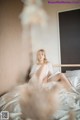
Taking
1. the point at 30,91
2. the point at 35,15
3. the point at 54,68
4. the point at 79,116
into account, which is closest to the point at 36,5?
the point at 35,15

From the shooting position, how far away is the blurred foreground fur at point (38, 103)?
31cm

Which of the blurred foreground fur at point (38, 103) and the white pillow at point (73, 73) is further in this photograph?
the white pillow at point (73, 73)

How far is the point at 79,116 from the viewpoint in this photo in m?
0.62

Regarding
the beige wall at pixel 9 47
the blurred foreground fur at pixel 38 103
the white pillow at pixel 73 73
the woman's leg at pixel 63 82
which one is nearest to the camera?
the blurred foreground fur at pixel 38 103

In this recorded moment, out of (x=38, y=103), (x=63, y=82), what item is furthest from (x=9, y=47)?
(x=38, y=103)

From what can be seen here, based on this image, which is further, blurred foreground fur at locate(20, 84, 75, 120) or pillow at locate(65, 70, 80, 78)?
pillow at locate(65, 70, 80, 78)

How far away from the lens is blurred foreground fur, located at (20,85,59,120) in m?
0.31

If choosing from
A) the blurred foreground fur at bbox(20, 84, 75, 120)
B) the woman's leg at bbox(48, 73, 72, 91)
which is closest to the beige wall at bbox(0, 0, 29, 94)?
the woman's leg at bbox(48, 73, 72, 91)

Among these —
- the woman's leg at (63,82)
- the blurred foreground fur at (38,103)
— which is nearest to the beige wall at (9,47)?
the woman's leg at (63,82)

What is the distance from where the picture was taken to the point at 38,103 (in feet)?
1.03

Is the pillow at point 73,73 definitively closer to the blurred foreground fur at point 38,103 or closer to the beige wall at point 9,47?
the beige wall at point 9,47

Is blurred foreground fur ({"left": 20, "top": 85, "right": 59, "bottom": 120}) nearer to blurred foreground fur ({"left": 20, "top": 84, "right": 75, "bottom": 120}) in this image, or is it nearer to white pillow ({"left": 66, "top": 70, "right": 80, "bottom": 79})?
blurred foreground fur ({"left": 20, "top": 84, "right": 75, "bottom": 120})

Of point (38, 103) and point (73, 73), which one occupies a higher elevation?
point (38, 103)

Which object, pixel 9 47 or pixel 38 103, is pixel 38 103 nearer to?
pixel 38 103
